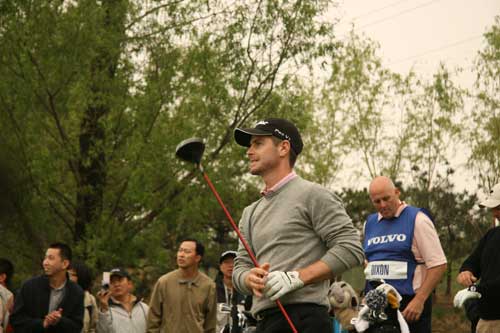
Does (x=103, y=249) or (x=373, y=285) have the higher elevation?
(x=103, y=249)

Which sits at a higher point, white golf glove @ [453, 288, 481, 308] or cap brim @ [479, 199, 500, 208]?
cap brim @ [479, 199, 500, 208]

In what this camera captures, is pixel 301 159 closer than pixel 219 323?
No

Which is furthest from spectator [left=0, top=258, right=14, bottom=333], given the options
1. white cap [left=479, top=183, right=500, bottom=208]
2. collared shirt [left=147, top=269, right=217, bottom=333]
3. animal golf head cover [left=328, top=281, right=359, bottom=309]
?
white cap [left=479, top=183, right=500, bottom=208]

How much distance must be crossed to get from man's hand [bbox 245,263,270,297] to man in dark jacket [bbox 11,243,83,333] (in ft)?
17.5

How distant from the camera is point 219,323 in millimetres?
13008

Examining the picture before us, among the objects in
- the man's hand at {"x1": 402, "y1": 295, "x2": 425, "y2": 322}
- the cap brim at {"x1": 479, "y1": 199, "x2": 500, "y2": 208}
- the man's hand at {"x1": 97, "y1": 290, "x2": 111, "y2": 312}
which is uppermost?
the cap brim at {"x1": 479, "y1": 199, "x2": 500, "y2": 208}

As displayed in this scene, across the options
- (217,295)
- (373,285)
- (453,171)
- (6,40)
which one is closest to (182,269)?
(217,295)

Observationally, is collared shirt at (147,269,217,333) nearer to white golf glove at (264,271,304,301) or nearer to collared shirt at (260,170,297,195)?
collared shirt at (260,170,297,195)

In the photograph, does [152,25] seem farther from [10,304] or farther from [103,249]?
[10,304]

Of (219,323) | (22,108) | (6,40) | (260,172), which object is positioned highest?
(6,40)

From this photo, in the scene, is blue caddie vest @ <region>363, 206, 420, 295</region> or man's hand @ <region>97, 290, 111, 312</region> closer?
blue caddie vest @ <region>363, 206, 420, 295</region>

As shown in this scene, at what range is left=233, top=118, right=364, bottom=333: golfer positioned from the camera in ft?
18.0

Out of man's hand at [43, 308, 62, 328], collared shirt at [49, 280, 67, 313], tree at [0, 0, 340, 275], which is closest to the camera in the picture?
man's hand at [43, 308, 62, 328]

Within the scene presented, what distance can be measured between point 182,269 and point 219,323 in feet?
3.19
